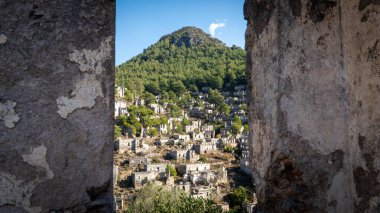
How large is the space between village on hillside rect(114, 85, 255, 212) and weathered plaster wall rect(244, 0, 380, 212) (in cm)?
2271

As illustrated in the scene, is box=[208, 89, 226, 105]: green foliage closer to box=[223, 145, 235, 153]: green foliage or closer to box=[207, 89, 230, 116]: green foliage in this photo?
box=[207, 89, 230, 116]: green foliage

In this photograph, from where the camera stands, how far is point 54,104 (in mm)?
1908

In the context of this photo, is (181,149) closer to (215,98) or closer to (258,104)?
(215,98)

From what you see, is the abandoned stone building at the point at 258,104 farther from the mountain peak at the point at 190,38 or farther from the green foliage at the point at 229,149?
the mountain peak at the point at 190,38

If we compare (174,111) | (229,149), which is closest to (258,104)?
(229,149)

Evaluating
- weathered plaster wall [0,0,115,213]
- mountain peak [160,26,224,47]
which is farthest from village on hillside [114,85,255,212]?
mountain peak [160,26,224,47]

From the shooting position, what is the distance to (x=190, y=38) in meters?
112

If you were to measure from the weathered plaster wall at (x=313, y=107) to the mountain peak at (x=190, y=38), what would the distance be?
108m

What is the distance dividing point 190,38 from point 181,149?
70340 millimetres

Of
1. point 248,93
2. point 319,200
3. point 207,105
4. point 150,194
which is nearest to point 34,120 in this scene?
point 248,93

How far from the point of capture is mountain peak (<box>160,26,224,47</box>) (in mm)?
111062

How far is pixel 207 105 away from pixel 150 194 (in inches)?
1905

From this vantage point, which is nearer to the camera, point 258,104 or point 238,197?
point 258,104

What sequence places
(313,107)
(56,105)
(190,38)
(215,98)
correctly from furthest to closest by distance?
(190,38)
(215,98)
(313,107)
(56,105)
